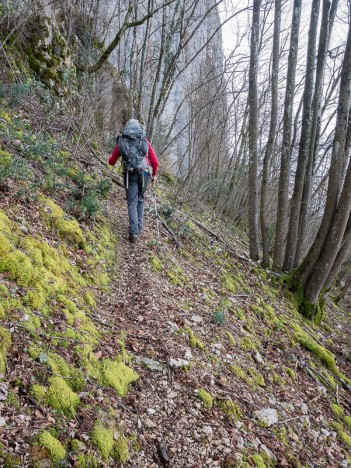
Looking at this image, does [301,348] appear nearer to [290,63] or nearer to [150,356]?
[150,356]

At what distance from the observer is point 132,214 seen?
5711mm

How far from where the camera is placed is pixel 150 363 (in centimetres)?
318

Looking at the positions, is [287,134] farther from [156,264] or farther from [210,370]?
[210,370]

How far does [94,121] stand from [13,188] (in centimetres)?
567

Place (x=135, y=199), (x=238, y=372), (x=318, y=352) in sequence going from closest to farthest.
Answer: (x=238, y=372), (x=318, y=352), (x=135, y=199)

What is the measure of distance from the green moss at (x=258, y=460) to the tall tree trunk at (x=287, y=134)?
17.8ft

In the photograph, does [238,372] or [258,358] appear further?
[258,358]

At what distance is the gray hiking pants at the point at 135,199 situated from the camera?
5.71m

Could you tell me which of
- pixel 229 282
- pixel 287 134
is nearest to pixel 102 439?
pixel 229 282

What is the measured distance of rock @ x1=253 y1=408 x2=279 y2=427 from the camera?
3.24 metres

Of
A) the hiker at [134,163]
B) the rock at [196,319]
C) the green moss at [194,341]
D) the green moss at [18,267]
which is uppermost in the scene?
the hiker at [134,163]

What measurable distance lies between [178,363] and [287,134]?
5.94m

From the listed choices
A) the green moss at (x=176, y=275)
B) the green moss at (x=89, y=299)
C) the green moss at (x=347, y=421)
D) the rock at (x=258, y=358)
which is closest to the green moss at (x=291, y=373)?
the rock at (x=258, y=358)

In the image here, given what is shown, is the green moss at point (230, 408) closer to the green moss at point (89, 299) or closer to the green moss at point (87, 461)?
the green moss at point (87, 461)
